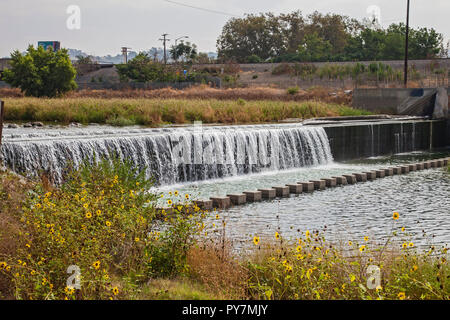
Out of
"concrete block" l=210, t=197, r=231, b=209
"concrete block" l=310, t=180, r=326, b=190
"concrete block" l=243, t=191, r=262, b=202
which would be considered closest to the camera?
"concrete block" l=210, t=197, r=231, b=209

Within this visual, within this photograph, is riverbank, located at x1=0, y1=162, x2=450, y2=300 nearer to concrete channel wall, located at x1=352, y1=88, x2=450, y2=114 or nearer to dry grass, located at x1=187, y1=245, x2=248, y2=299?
dry grass, located at x1=187, y1=245, x2=248, y2=299

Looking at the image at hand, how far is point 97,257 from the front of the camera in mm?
5484

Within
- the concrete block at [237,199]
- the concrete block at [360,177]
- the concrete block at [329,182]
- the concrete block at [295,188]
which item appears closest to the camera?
A: the concrete block at [237,199]

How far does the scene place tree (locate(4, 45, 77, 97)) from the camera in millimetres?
33494

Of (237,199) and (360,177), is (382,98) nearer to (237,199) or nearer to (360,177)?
(360,177)

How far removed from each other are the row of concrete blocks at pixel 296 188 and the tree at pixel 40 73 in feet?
73.2

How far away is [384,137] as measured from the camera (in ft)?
77.9

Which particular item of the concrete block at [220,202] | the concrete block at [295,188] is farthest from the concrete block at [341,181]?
the concrete block at [220,202]

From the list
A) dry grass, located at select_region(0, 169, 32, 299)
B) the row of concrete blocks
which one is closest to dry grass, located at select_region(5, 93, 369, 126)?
the row of concrete blocks

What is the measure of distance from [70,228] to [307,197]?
313 inches

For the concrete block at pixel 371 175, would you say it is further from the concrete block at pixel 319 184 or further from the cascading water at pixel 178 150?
the cascading water at pixel 178 150

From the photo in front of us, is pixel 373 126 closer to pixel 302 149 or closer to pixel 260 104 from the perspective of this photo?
pixel 302 149

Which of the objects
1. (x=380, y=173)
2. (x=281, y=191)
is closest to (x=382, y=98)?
(x=380, y=173)

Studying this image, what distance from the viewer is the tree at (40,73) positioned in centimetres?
3349
